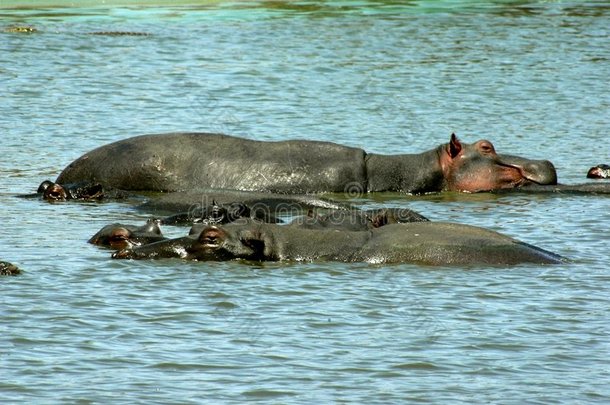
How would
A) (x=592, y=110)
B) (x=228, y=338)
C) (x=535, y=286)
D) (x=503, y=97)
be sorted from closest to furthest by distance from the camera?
(x=228, y=338) → (x=535, y=286) → (x=592, y=110) → (x=503, y=97)

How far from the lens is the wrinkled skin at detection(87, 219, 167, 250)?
10461 mm

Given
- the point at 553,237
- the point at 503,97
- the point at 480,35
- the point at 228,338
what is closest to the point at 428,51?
the point at 480,35

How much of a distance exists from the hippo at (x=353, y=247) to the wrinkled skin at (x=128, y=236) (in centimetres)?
31

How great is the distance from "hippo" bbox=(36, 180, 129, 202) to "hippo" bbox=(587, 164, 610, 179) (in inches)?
190

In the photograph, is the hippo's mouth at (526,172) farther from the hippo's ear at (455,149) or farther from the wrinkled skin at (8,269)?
the wrinkled skin at (8,269)

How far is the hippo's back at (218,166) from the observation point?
1373 centimetres

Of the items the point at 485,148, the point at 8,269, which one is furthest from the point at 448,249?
the point at 485,148

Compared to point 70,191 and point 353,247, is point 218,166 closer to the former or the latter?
point 70,191

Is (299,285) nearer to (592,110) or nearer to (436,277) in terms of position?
(436,277)

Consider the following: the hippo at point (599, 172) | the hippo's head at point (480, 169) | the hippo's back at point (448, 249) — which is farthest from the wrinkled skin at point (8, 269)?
the hippo at point (599, 172)

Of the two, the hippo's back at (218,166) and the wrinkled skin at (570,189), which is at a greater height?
the hippo's back at (218,166)

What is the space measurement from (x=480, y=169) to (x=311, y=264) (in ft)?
15.7

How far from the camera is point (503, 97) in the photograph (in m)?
20.4

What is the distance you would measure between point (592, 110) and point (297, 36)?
836 cm
